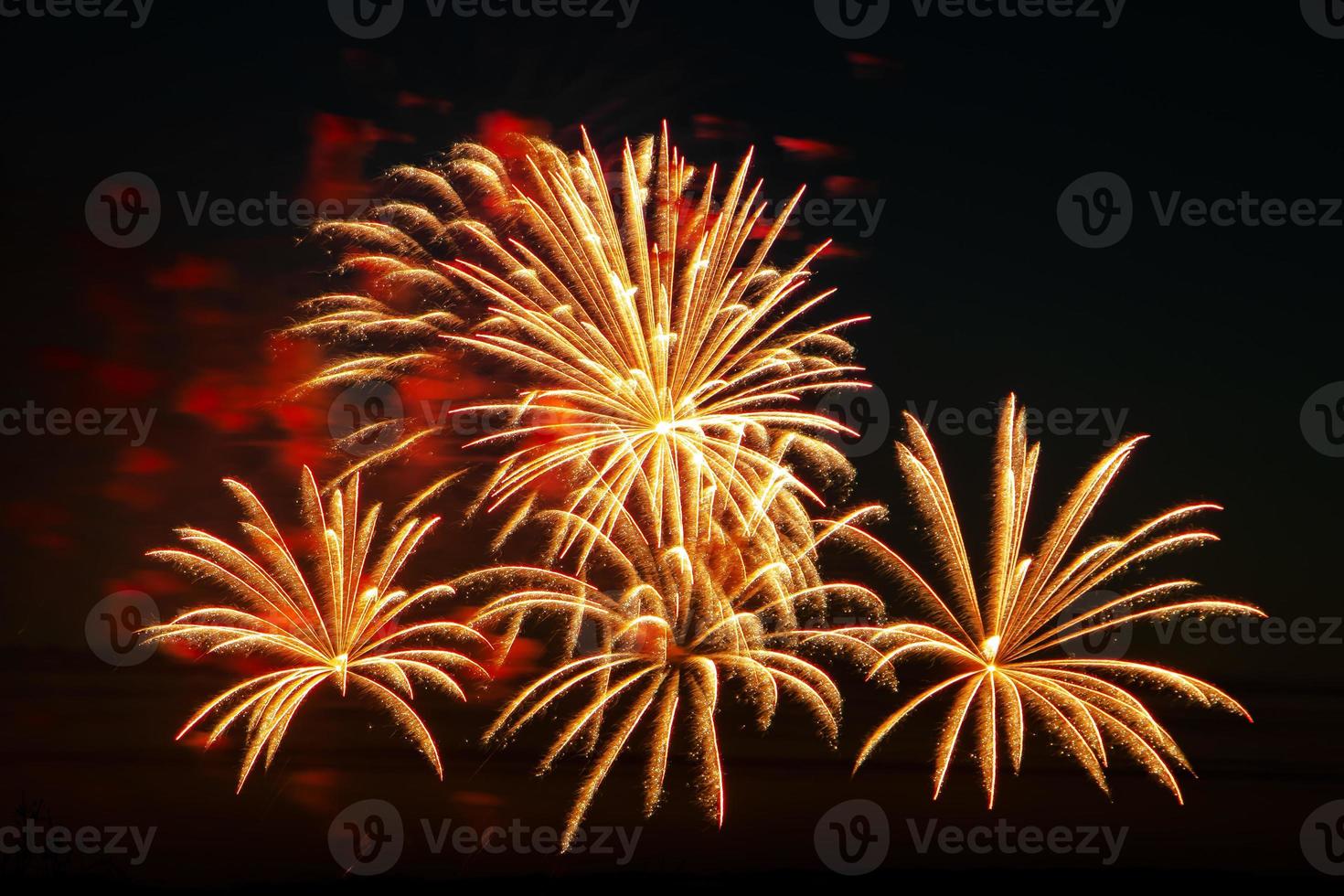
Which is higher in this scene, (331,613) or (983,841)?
(331,613)

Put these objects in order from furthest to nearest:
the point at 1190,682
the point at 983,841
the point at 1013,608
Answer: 1. the point at 983,841
2. the point at 1013,608
3. the point at 1190,682

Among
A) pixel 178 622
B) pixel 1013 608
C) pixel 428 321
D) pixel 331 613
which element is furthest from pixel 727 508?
pixel 178 622

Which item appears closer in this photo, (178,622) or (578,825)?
(178,622)

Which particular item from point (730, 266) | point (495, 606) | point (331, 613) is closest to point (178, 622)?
point (331, 613)

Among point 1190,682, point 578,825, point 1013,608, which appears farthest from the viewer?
point 578,825

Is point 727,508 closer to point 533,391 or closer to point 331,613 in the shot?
point 533,391

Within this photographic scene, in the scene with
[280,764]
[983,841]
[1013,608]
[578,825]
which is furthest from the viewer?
[280,764]

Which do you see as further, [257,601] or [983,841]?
[983,841]

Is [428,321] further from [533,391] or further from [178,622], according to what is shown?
[178,622]

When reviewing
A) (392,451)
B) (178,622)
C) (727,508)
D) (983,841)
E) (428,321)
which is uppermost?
(428,321)
